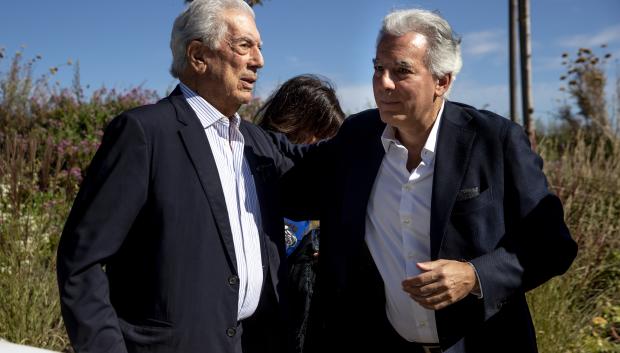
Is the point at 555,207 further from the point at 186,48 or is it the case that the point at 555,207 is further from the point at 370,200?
the point at 186,48

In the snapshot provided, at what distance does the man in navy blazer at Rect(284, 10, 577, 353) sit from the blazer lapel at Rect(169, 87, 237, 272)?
1.57 feet

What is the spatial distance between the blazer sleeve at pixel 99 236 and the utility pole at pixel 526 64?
8316 mm

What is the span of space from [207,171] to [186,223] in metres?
0.21

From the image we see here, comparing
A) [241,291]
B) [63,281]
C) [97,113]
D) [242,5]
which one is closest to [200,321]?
[241,291]

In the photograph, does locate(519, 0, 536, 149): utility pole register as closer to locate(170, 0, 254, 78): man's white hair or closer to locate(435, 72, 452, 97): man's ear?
locate(435, 72, 452, 97): man's ear

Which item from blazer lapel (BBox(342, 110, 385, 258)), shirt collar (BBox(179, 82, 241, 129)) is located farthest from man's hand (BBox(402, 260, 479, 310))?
shirt collar (BBox(179, 82, 241, 129))

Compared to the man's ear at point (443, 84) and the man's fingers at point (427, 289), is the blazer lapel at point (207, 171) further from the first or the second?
the man's ear at point (443, 84)

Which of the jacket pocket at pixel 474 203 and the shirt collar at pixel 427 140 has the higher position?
the shirt collar at pixel 427 140

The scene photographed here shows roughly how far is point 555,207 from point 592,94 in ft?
40.8

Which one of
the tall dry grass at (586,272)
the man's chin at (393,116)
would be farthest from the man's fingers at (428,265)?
the tall dry grass at (586,272)

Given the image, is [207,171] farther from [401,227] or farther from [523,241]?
[523,241]

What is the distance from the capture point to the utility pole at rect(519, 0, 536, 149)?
9.91m

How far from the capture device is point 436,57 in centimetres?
255

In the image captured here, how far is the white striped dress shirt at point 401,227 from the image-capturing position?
2.52m
